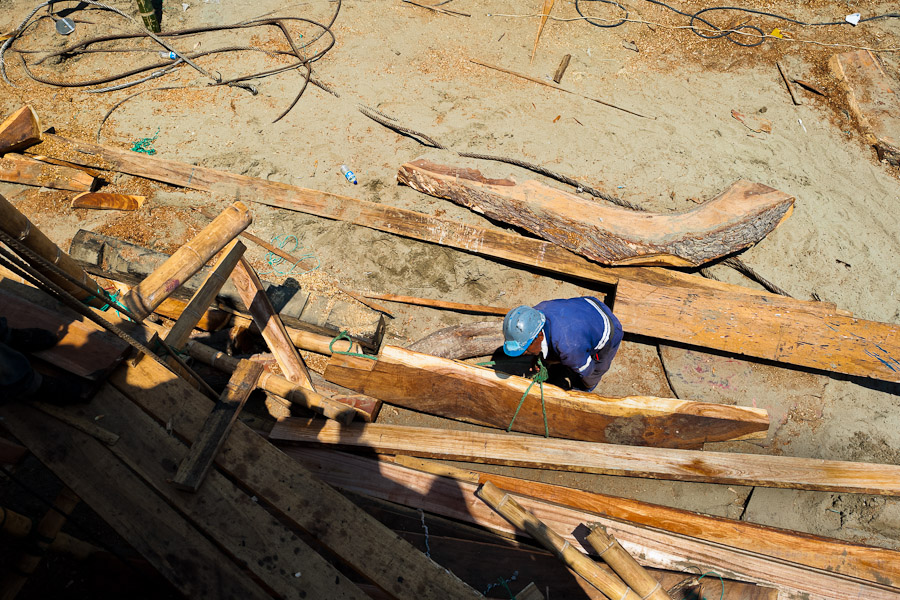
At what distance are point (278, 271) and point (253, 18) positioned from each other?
5193mm

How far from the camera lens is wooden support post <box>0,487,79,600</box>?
2.24 m

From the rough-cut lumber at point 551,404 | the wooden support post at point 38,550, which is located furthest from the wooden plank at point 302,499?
the rough-cut lumber at point 551,404

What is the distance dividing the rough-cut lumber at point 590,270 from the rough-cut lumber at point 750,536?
1571 mm

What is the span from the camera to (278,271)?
5312mm

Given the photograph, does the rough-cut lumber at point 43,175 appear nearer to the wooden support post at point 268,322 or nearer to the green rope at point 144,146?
the green rope at point 144,146

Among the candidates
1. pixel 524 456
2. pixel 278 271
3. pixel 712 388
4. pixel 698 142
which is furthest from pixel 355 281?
pixel 698 142

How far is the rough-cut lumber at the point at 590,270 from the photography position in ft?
14.8

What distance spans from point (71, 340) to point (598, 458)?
11.0 feet

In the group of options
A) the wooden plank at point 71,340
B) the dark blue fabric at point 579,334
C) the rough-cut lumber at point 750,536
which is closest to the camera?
the wooden plank at point 71,340

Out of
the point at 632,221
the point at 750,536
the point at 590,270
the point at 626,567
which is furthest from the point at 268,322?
the point at 750,536

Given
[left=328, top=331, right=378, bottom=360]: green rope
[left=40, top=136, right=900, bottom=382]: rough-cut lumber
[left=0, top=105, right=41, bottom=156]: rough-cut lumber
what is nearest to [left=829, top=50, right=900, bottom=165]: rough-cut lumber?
[left=40, top=136, right=900, bottom=382]: rough-cut lumber

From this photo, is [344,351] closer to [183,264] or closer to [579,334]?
[183,264]

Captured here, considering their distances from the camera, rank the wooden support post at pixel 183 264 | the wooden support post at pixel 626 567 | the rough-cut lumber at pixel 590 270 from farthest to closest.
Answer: the rough-cut lumber at pixel 590 270 < the wooden support post at pixel 626 567 < the wooden support post at pixel 183 264

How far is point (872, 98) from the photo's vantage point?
691cm
